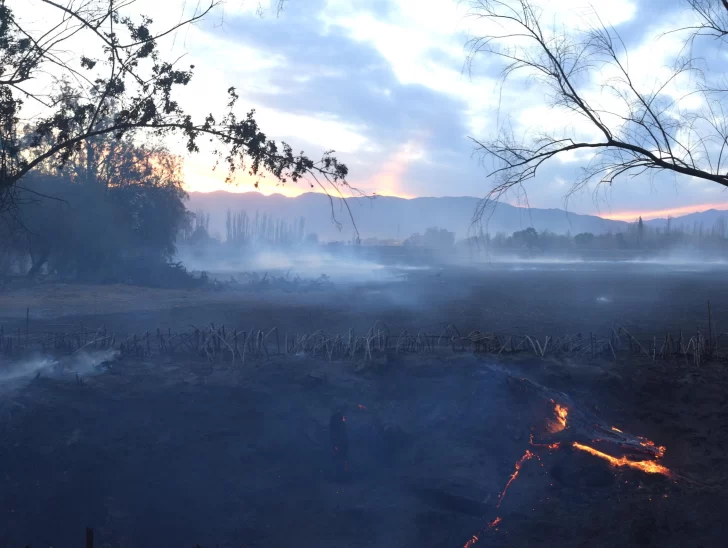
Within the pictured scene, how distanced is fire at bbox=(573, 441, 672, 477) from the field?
0.07 meters

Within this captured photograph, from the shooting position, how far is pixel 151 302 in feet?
86.8

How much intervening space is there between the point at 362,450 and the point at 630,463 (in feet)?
11.8

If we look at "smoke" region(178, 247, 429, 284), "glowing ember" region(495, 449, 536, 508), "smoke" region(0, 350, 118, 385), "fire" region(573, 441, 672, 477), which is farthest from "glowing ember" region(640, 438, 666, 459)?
"smoke" region(178, 247, 429, 284)

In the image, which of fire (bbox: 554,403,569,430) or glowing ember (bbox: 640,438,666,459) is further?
fire (bbox: 554,403,569,430)

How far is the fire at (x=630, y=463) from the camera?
7.11 m

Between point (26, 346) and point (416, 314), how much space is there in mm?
14038

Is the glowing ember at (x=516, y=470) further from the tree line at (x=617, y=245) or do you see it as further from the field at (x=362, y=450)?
the tree line at (x=617, y=245)

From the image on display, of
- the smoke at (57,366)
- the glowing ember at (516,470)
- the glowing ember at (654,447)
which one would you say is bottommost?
the glowing ember at (516,470)

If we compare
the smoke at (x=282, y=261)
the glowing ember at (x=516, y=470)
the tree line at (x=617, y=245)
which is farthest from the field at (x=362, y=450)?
the tree line at (x=617, y=245)

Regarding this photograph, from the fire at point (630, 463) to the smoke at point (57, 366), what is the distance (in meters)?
7.84

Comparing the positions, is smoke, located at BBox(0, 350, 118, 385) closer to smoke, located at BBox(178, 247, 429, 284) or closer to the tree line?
smoke, located at BBox(178, 247, 429, 284)

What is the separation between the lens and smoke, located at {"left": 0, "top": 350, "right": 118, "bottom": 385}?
889 cm

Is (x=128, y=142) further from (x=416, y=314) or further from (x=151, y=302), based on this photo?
(x=416, y=314)

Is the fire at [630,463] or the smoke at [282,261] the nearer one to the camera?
the fire at [630,463]
